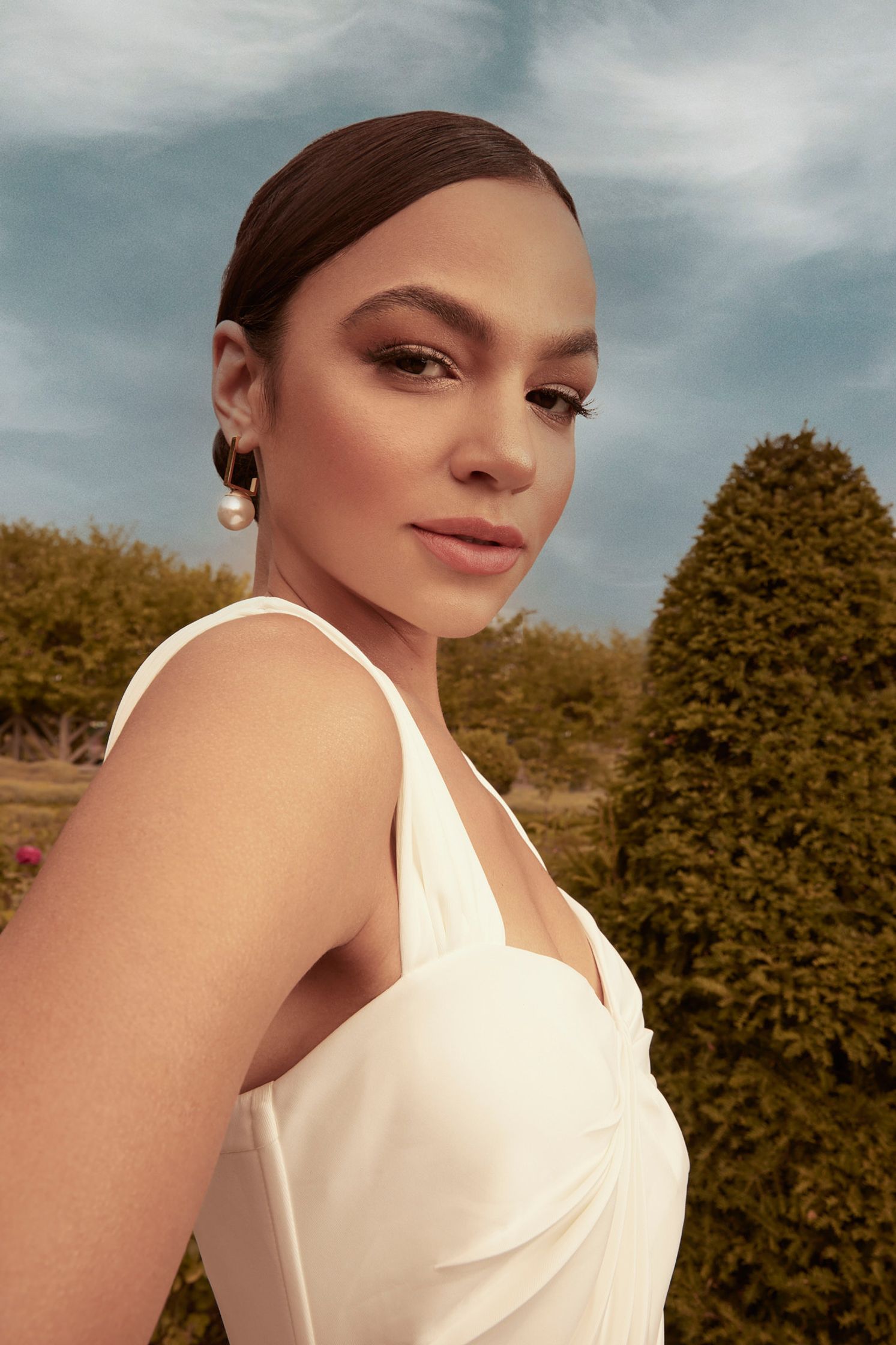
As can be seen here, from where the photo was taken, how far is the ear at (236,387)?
1.58m

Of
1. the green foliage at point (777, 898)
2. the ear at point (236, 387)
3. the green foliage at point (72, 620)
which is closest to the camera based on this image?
the ear at point (236, 387)

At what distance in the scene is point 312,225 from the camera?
58.1 inches

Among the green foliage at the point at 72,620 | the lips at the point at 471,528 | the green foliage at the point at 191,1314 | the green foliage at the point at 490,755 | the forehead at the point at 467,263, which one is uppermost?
the green foliage at the point at 72,620

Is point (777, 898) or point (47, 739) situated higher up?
point (47, 739)

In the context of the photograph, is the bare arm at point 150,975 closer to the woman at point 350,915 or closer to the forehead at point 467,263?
the woman at point 350,915

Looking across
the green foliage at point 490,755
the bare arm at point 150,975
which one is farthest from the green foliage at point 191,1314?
the green foliage at point 490,755

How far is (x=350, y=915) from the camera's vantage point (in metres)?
1.04

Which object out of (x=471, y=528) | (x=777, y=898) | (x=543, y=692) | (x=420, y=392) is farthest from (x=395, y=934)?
(x=543, y=692)

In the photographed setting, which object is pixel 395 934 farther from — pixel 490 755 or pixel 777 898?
pixel 490 755

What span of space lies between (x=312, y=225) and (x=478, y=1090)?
126cm

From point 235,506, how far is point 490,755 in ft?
64.9

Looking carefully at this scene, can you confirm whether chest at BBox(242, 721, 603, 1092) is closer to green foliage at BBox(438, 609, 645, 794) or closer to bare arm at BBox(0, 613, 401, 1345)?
bare arm at BBox(0, 613, 401, 1345)

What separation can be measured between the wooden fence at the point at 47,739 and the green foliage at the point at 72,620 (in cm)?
43

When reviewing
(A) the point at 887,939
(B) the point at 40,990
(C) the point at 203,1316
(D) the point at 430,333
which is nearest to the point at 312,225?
(D) the point at 430,333
